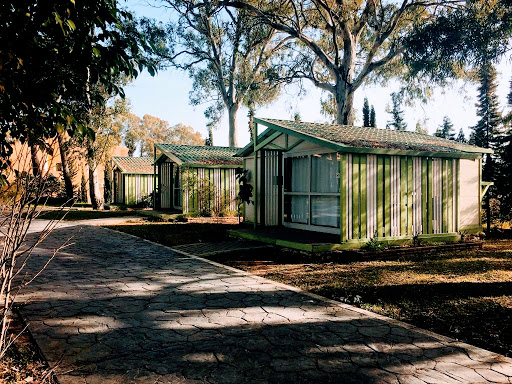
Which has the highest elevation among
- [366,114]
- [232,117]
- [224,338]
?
[366,114]

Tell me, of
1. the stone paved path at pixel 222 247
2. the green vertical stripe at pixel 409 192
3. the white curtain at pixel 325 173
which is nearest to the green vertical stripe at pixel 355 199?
the white curtain at pixel 325 173

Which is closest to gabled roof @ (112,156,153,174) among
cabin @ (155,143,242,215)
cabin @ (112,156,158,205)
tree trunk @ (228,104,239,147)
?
cabin @ (112,156,158,205)

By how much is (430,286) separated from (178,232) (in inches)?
361

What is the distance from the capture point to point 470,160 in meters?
11.4

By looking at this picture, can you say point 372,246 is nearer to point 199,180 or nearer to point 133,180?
point 199,180

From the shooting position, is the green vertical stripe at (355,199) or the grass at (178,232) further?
the grass at (178,232)

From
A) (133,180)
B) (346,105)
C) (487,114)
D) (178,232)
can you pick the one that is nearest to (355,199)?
(178,232)

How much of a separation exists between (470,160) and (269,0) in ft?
52.7

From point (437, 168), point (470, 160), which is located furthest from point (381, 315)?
point (470, 160)

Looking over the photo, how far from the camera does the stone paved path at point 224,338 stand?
137 inches

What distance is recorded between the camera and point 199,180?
1888 cm

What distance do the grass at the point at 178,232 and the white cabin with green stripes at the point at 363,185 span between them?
5.93 ft

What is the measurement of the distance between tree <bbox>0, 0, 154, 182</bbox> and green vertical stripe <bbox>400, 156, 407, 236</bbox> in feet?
23.7

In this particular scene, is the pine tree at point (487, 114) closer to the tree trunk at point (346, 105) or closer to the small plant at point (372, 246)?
the tree trunk at point (346, 105)
